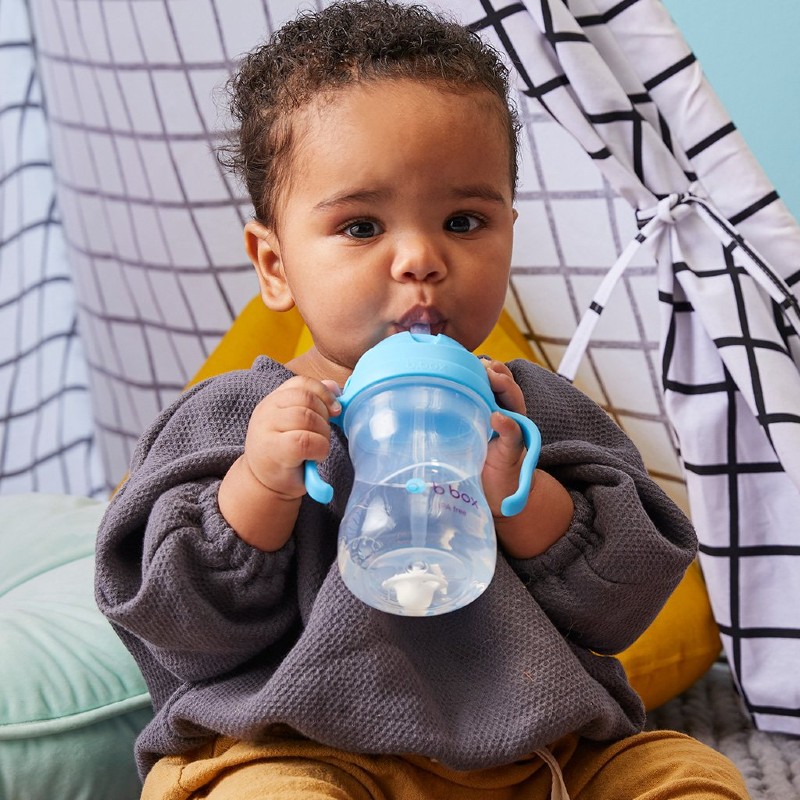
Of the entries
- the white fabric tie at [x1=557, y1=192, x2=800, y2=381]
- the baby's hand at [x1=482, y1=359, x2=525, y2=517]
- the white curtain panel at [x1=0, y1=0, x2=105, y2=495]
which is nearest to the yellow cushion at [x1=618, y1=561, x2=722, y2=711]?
the white fabric tie at [x1=557, y1=192, x2=800, y2=381]

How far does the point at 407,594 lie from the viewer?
0.72m

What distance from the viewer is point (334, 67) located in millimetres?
911

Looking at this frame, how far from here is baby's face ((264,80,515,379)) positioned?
863 millimetres

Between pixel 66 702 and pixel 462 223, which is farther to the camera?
pixel 66 702

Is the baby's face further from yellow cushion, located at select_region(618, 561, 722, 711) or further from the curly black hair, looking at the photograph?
yellow cushion, located at select_region(618, 561, 722, 711)

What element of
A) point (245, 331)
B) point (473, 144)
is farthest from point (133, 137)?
point (473, 144)

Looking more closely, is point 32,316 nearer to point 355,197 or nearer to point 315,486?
point 355,197

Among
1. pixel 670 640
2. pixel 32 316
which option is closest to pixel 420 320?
pixel 670 640

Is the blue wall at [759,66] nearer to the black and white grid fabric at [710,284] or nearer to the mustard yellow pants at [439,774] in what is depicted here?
the black and white grid fabric at [710,284]

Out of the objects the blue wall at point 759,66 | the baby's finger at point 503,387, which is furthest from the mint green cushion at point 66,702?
the blue wall at point 759,66

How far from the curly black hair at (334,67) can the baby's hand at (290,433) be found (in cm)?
23

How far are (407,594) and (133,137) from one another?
1280 mm

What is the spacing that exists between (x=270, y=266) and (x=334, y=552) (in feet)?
0.86

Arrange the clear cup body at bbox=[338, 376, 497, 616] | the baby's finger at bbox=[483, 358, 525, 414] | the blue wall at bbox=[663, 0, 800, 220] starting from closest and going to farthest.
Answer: the clear cup body at bbox=[338, 376, 497, 616] < the baby's finger at bbox=[483, 358, 525, 414] < the blue wall at bbox=[663, 0, 800, 220]
